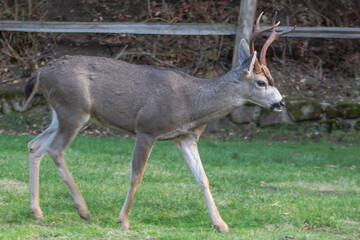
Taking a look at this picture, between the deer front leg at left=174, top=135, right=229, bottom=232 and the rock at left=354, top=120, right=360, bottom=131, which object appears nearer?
the deer front leg at left=174, top=135, right=229, bottom=232

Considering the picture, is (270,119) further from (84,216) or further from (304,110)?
(84,216)

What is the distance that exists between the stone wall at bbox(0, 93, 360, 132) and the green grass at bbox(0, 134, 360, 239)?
1632mm

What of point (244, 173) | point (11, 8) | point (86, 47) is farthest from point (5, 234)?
point (11, 8)

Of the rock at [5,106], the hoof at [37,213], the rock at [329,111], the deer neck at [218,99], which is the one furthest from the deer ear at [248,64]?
the rock at [5,106]

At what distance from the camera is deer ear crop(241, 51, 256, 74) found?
6.63 metres

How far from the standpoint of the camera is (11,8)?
15.9 meters

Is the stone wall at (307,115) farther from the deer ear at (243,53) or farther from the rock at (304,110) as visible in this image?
the deer ear at (243,53)

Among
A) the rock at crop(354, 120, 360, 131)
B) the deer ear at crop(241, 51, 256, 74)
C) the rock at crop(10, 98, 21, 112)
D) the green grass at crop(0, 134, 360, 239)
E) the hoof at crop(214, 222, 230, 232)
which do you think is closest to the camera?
the green grass at crop(0, 134, 360, 239)

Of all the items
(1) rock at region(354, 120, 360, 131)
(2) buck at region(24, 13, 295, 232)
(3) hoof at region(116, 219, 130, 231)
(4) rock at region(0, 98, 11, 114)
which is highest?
(2) buck at region(24, 13, 295, 232)

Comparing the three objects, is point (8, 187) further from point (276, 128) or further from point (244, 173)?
point (276, 128)

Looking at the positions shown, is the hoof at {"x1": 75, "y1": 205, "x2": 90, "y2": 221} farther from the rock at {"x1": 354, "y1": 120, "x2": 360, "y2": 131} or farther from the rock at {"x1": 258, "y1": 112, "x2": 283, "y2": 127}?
the rock at {"x1": 354, "y1": 120, "x2": 360, "y2": 131}

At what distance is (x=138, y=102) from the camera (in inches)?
260

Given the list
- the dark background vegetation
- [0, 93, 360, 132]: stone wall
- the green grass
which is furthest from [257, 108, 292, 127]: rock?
the green grass

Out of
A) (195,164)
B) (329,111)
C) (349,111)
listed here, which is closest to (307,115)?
(329,111)
